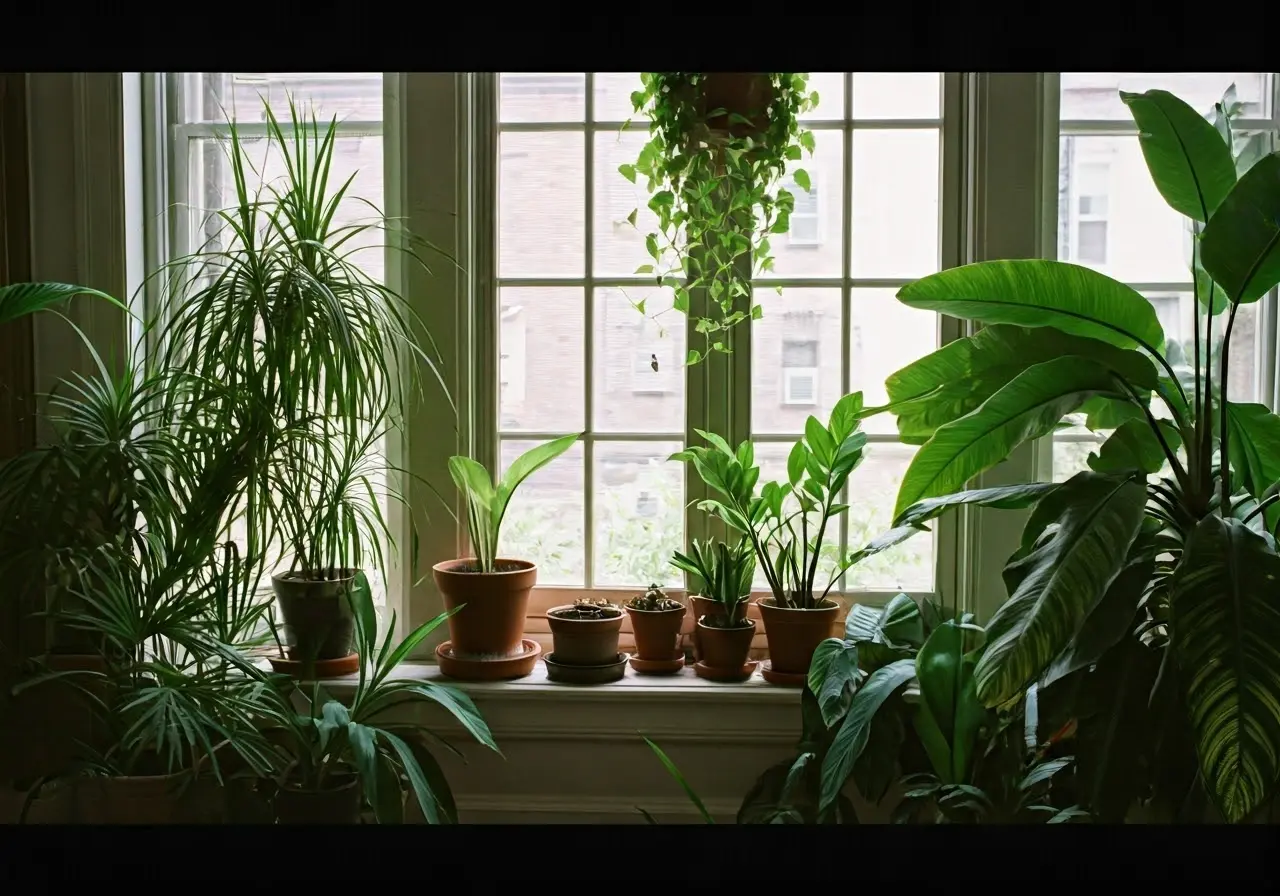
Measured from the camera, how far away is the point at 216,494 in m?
1.99

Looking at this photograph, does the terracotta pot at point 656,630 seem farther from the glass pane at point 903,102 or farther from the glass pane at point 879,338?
the glass pane at point 903,102

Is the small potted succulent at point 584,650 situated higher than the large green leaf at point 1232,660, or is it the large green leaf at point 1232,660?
the large green leaf at point 1232,660

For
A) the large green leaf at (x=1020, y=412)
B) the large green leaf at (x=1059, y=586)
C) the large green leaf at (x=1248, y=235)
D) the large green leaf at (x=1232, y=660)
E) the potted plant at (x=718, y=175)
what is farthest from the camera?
the potted plant at (x=718, y=175)

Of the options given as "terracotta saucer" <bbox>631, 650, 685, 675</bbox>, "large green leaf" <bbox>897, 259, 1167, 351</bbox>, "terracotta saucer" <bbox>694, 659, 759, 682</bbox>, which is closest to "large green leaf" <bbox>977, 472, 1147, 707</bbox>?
"large green leaf" <bbox>897, 259, 1167, 351</bbox>

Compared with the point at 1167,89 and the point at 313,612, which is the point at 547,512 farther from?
the point at 1167,89

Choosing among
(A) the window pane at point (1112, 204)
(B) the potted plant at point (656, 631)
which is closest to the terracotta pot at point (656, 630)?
→ (B) the potted plant at point (656, 631)

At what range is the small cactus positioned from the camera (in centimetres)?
233

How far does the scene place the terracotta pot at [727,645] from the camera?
2.27 metres

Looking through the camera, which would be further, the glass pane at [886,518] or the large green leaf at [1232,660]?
the glass pane at [886,518]

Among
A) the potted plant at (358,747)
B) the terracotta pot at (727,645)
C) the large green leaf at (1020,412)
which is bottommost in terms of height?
the potted plant at (358,747)

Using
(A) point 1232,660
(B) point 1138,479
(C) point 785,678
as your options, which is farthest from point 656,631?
(A) point 1232,660

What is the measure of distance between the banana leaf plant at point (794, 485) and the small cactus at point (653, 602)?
0.22 metres

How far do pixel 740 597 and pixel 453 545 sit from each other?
2.17 feet

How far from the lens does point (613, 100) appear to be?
2.44m
